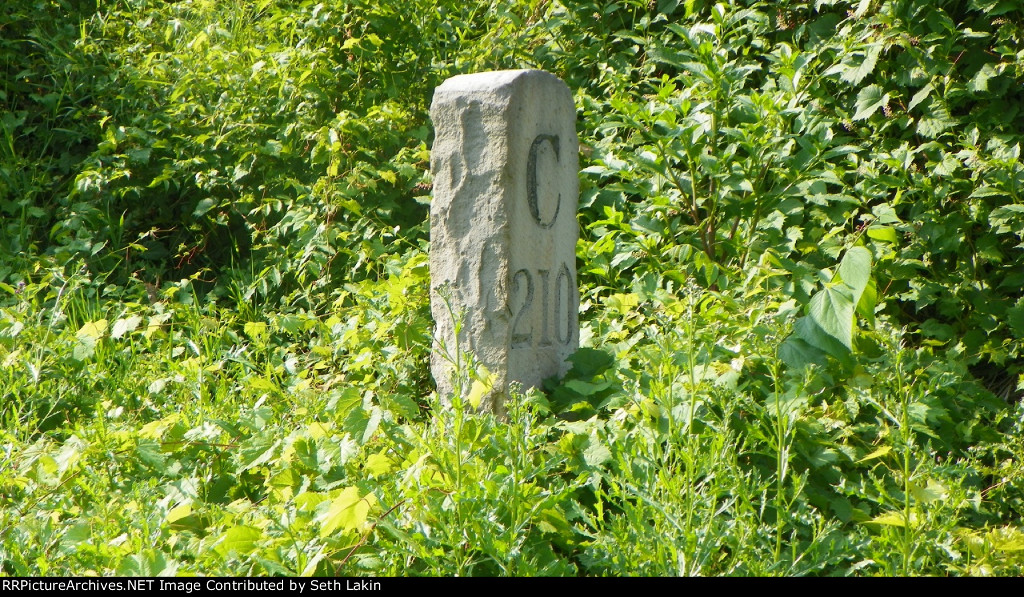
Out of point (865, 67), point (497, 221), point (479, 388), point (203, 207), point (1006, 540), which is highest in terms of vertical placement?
point (865, 67)

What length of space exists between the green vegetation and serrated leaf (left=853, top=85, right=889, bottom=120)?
1 cm

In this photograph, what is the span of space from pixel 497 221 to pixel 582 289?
929 millimetres

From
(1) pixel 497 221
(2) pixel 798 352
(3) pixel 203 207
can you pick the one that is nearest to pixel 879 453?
(2) pixel 798 352

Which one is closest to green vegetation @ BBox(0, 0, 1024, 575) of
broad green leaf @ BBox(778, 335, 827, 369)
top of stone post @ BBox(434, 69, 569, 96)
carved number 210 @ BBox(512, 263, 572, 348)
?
broad green leaf @ BBox(778, 335, 827, 369)

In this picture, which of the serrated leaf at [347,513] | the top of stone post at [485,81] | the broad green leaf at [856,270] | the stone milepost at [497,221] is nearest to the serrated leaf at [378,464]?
the serrated leaf at [347,513]

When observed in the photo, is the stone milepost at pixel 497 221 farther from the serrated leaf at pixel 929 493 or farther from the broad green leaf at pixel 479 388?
the serrated leaf at pixel 929 493

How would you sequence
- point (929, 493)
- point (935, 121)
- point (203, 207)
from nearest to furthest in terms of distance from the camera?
point (929, 493) < point (935, 121) < point (203, 207)

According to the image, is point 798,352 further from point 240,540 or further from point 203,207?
point 203,207

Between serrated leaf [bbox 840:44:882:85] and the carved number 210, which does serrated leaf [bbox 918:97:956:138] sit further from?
the carved number 210

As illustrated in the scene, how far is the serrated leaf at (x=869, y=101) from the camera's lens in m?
3.33

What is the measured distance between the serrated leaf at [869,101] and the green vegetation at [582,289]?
14 millimetres

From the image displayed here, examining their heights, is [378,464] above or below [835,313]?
below

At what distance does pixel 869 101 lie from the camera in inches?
133

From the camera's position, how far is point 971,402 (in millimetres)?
2602
